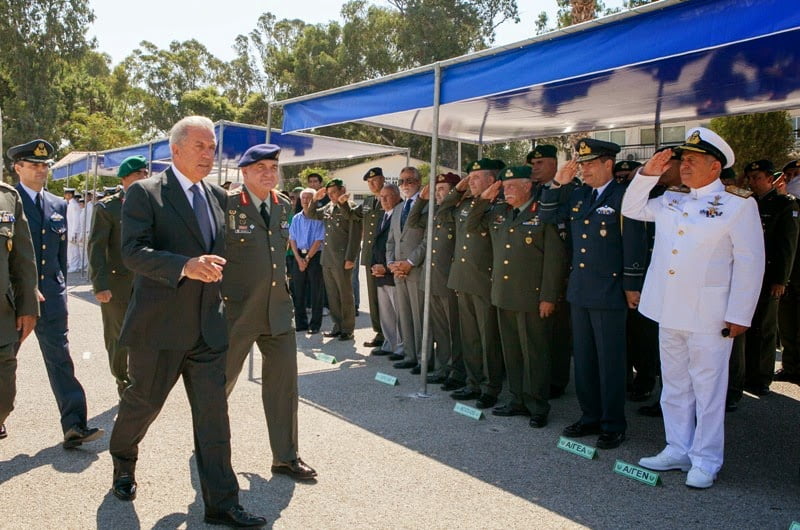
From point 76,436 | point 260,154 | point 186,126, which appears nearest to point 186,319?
point 186,126

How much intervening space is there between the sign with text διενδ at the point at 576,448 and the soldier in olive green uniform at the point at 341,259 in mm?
4322

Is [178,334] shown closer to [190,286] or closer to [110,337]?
[190,286]

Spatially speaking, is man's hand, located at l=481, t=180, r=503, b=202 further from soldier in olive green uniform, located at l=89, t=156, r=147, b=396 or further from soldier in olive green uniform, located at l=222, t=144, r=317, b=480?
soldier in olive green uniform, located at l=89, t=156, r=147, b=396

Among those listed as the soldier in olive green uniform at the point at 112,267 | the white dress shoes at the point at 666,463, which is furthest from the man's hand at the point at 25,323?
the white dress shoes at the point at 666,463

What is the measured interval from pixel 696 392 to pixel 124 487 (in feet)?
10.7

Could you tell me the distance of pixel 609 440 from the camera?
4.62 m

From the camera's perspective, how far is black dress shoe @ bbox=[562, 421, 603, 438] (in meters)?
4.82

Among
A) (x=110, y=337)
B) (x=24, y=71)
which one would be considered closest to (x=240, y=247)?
(x=110, y=337)

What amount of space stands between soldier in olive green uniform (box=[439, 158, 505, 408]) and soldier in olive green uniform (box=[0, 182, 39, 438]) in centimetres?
327

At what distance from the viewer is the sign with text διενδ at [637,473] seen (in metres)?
3.98

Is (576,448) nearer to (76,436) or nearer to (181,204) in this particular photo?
(181,204)

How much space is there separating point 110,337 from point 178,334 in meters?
2.97

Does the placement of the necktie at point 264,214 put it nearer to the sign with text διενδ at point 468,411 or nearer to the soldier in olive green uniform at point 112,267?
the soldier in olive green uniform at point 112,267

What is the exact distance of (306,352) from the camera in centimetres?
790
